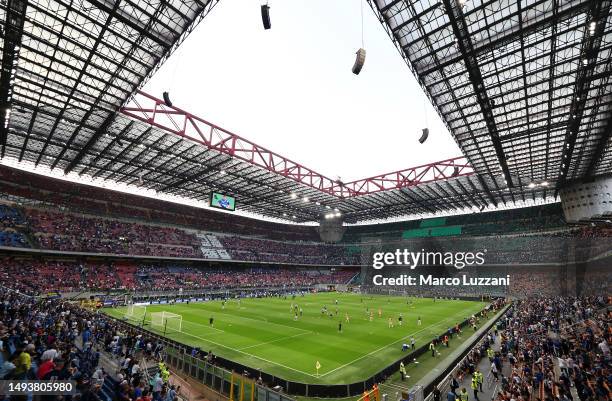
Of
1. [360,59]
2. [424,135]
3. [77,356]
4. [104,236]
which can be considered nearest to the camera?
[77,356]

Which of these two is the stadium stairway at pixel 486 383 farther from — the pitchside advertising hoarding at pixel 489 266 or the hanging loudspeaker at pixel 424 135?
the pitchside advertising hoarding at pixel 489 266

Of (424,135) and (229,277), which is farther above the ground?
(424,135)

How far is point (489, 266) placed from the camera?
2608 inches

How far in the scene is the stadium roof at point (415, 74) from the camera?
18.3 metres

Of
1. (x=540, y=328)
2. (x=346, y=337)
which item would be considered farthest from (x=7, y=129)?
(x=540, y=328)

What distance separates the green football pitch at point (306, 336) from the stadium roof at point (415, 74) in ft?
59.2

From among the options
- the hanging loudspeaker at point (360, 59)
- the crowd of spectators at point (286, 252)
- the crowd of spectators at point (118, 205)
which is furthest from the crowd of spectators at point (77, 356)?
the crowd of spectators at point (286, 252)

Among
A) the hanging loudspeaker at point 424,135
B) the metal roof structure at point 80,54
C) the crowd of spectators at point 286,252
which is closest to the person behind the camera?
the metal roof structure at point 80,54

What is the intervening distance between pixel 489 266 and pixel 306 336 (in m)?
54.2

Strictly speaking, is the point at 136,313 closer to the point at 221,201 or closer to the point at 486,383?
the point at 221,201

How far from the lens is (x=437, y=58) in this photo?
2170 cm

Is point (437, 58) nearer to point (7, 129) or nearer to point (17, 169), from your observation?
point (7, 129)

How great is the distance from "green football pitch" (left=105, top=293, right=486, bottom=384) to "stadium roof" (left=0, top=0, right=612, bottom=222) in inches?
711

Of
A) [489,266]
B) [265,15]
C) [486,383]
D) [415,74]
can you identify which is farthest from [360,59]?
[489,266]
